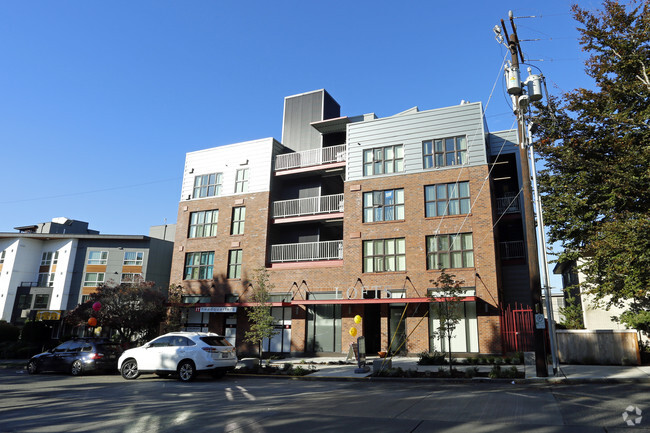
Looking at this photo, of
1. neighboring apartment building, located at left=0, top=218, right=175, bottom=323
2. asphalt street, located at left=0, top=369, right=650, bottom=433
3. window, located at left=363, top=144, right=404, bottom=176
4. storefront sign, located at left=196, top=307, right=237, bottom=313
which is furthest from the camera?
neighboring apartment building, located at left=0, top=218, right=175, bottom=323

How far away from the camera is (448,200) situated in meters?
23.4

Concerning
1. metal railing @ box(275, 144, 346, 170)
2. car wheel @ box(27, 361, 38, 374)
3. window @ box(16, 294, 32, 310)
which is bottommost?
car wheel @ box(27, 361, 38, 374)

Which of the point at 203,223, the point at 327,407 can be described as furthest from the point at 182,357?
the point at 203,223

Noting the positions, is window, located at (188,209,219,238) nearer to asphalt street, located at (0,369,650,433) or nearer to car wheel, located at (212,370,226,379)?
car wheel, located at (212,370,226,379)

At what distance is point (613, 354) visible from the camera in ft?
51.3

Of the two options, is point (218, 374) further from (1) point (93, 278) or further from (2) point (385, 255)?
(1) point (93, 278)

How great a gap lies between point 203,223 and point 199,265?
2.95m

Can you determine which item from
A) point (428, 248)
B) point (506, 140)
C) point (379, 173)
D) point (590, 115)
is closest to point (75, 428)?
point (428, 248)

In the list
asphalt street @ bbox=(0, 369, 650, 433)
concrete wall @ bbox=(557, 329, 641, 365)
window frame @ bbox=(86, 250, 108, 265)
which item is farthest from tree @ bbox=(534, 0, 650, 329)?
window frame @ bbox=(86, 250, 108, 265)

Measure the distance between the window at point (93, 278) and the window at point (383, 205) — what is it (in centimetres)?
2727

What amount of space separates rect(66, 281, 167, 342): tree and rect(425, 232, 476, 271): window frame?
15996 millimetres

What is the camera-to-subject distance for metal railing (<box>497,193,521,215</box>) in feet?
81.4

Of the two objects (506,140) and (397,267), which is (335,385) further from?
(506,140)

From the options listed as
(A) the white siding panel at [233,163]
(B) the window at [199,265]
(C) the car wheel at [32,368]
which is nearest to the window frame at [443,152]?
(A) the white siding panel at [233,163]
